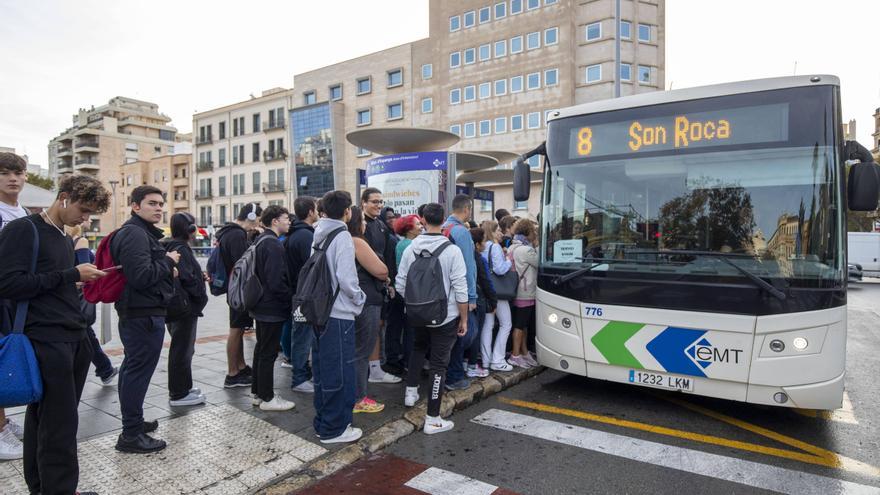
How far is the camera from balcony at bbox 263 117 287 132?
169ft

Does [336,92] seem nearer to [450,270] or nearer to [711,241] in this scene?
[450,270]

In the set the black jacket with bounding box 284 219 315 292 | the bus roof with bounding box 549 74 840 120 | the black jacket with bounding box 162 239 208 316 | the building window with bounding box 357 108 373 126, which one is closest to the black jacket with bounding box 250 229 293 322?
the black jacket with bounding box 284 219 315 292

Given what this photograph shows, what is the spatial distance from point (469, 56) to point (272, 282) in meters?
38.9

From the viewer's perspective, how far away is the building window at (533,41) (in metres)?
37.1

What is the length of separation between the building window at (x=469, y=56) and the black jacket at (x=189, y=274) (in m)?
38.4

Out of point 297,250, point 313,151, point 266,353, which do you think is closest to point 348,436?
point 266,353

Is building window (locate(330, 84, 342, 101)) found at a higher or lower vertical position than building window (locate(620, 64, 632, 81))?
higher

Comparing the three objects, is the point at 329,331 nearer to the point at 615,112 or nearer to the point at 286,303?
the point at 286,303

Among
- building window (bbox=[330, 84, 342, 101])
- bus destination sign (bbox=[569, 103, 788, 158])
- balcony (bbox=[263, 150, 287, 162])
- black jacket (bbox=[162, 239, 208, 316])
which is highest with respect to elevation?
building window (bbox=[330, 84, 342, 101])

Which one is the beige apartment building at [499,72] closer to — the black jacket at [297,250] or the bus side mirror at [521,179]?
the bus side mirror at [521,179]

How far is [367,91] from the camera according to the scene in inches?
1809

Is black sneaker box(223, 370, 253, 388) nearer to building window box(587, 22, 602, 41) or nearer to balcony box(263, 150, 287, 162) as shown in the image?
building window box(587, 22, 602, 41)

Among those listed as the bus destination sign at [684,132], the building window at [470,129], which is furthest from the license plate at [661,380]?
the building window at [470,129]

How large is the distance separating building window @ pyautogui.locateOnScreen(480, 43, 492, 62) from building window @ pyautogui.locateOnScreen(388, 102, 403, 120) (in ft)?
26.6
